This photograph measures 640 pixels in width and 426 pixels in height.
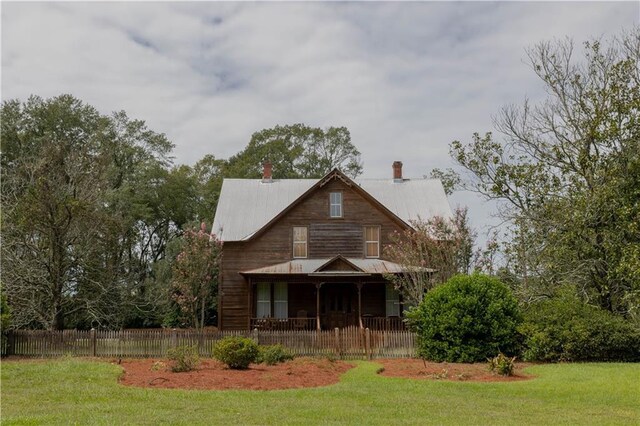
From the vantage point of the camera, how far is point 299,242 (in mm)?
33062

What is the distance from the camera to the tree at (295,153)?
185 ft

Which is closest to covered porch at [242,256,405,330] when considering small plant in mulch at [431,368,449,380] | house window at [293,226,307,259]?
house window at [293,226,307,259]

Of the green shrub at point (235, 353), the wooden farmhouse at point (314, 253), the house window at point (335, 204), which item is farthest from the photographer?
the house window at point (335, 204)

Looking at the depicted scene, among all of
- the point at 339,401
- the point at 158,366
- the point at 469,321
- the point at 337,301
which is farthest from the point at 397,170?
A: the point at 339,401

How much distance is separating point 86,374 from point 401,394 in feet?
28.3

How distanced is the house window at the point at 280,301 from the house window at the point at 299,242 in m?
1.71

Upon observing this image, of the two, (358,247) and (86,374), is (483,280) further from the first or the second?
(86,374)

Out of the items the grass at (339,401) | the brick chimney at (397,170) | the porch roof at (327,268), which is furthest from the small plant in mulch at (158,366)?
the brick chimney at (397,170)

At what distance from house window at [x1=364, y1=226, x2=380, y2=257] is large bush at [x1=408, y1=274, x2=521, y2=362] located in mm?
10079

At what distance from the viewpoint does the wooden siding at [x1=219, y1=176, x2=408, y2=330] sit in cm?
3259

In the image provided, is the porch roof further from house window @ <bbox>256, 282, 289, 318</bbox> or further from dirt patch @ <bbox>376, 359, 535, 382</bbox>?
dirt patch @ <bbox>376, 359, 535, 382</bbox>

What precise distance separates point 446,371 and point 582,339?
5.72 metres

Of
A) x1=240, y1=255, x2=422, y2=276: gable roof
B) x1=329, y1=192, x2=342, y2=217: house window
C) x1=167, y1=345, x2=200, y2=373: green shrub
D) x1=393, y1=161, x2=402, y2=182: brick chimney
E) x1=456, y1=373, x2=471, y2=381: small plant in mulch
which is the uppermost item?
x1=393, y1=161, x2=402, y2=182: brick chimney

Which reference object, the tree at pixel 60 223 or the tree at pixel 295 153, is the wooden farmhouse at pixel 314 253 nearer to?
the tree at pixel 60 223
